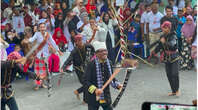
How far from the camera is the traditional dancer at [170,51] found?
790 centimetres

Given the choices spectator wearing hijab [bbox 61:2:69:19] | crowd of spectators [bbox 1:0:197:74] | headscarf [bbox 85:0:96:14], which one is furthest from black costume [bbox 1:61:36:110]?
headscarf [bbox 85:0:96:14]

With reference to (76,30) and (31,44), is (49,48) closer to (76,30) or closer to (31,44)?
(31,44)

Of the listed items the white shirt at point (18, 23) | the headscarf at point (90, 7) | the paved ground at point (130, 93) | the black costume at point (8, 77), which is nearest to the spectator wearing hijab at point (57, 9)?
the headscarf at point (90, 7)

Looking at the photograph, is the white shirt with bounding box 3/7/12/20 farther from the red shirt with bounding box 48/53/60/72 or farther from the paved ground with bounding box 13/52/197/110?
the red shirt with bounding box 48/53/60/72

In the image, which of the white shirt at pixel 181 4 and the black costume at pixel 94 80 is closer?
the black costume at pixel 94 80

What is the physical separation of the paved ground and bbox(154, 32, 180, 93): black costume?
0.37 meters

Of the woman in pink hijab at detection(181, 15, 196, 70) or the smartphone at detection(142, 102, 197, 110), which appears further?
the woman in pink hijab at detection(181, 15, 196, 70)

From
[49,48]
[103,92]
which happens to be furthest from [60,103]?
[103,92]

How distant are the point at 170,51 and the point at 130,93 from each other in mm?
1321

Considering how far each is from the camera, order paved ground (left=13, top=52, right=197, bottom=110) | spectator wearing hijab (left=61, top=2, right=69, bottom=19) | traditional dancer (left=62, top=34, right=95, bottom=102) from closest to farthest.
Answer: traditional dancer (left=62, top=34, right=95, bottom=102) < paved ground (left=13, top=52, right=197, bottom=110) < spectator wearing hijab (left=61, top=2, right=69, bottom=19)

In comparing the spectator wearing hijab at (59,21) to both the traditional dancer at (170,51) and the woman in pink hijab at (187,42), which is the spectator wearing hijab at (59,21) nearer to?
the woman in pink hijab at (187,42)

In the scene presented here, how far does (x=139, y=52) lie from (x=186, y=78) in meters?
2.47

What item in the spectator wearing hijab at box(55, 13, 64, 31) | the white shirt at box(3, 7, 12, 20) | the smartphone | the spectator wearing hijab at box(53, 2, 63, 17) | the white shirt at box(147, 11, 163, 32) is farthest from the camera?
the white shirt at box(3, 7, 12, 20)

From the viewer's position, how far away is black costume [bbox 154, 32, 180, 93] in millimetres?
7918
